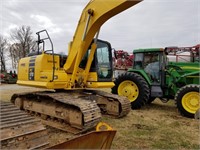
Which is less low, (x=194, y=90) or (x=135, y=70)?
(x=135, y=70)

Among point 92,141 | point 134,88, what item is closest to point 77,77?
point 134,88

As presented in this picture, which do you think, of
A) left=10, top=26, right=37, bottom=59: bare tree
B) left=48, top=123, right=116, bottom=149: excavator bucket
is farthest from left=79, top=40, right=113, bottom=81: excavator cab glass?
left=10, top=26, right=37, bottom=59: bare tree

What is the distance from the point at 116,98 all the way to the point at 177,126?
1.74m

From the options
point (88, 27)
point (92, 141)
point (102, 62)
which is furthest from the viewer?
point (102, 62)

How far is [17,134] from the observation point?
2.63 metres

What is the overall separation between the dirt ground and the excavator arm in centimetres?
161

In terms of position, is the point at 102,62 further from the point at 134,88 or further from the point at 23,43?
the point at 23,43

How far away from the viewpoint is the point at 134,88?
7.59 meters

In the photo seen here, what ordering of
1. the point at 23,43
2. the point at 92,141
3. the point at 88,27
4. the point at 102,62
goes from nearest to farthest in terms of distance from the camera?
the point at 92,141, the point at 88,27, the point at 102,62, the point at 23,43

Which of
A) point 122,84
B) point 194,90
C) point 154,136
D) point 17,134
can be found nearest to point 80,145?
point 17,134

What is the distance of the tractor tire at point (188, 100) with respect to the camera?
6242mm

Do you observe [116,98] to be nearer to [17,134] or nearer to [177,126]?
[177,126]

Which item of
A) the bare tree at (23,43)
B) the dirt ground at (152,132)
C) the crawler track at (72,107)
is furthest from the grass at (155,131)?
the bare tree at (23,43)

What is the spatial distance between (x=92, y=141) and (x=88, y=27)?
10.8 feet
